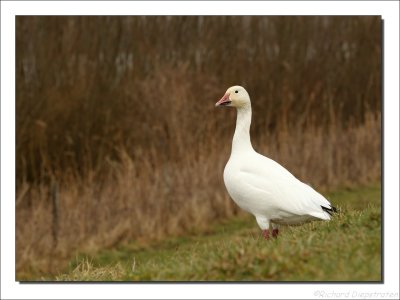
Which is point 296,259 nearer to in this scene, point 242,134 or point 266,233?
point 266,233

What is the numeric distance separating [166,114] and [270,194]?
6.10m

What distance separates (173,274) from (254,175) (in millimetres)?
1325

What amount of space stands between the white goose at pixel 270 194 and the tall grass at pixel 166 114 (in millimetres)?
4820

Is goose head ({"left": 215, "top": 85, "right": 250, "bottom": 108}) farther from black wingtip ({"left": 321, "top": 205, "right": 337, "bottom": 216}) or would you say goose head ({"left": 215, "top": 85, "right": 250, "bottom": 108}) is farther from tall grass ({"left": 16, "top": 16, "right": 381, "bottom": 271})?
tall grass ({"left": 16, "top": 16, "right": 381, "bottom": 271})

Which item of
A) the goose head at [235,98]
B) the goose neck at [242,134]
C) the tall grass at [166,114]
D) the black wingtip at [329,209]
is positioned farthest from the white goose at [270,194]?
the tall grass at [166,114]

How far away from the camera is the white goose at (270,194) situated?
6.86m

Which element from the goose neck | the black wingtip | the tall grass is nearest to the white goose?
the black wingtip

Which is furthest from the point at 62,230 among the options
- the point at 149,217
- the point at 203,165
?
the point at 203,165

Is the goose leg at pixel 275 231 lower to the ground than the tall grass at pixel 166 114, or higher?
lower

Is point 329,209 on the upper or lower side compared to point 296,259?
upper

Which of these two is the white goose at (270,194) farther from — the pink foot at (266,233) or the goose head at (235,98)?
the goose head at (235,98)

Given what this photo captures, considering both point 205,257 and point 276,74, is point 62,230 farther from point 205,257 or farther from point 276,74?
point 205,257

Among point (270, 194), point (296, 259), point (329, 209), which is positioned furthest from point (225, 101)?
point (296, 259)

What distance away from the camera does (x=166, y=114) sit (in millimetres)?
12875
